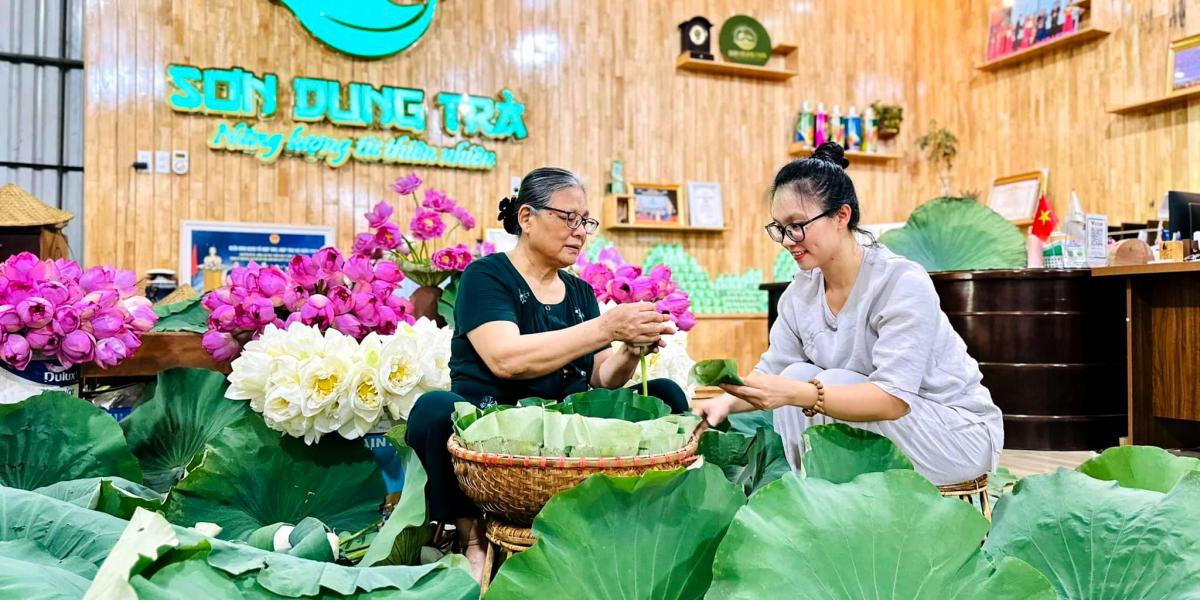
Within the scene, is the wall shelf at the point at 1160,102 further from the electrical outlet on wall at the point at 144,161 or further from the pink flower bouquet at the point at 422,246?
the electrical outlet on wall at the point at 144,161

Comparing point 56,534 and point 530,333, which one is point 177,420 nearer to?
point 530,333

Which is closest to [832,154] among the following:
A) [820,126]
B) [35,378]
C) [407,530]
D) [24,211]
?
[407,530]

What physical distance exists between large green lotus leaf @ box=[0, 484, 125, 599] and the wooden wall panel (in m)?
4.86

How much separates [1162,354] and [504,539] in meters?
4.03

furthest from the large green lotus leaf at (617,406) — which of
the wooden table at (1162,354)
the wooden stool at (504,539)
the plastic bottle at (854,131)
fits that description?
the plastic bottle at (854,131)

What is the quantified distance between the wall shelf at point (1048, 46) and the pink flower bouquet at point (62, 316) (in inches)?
242

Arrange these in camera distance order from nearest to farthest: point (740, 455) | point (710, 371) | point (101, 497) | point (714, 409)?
point (101, 497), point (710, 371), point (740, 455), point (714, 409)

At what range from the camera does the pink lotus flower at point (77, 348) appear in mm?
1502

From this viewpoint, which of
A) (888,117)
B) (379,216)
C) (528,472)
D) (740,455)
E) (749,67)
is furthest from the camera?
(888,117)

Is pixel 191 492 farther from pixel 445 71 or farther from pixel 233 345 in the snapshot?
pixel 445 71

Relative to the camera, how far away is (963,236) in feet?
14.3

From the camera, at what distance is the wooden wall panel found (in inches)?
199

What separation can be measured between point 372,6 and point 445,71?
2.02ft

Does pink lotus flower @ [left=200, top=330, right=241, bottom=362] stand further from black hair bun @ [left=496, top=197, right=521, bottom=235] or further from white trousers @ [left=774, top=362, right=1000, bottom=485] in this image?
white trousers @ [left=774, top=362, right=1000, bottom=485]
